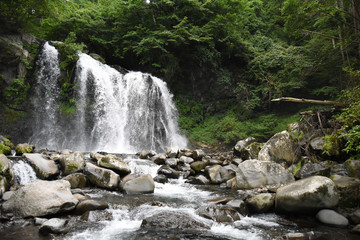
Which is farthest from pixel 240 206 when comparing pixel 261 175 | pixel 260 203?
pixel 261 175

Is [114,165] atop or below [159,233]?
atop

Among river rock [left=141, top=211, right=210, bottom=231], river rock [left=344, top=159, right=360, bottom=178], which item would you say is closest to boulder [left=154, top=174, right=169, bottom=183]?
river rock [left=141, top=211, right=210, bottom=231]

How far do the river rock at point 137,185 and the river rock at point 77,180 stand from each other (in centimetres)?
110

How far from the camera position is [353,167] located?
5.57 metres

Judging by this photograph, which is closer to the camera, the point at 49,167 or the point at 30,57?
the point at 49,167

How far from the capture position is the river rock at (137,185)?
6328 millimetres

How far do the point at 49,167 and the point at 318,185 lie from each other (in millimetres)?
7119

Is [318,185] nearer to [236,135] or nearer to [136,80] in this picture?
[236,135]

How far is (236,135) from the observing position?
16.9 metres

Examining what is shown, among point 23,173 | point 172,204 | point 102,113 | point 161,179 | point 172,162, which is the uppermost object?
point 102,113

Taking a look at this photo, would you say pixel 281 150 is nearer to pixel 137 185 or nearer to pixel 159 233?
pixel 137 185

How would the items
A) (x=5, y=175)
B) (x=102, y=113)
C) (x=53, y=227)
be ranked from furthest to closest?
(x=102, y=113) < (x=5, y=175) < (x=53, y=227)

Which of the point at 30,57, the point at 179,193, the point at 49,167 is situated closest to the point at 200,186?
the point at 179,193

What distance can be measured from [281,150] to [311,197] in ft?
11.9
